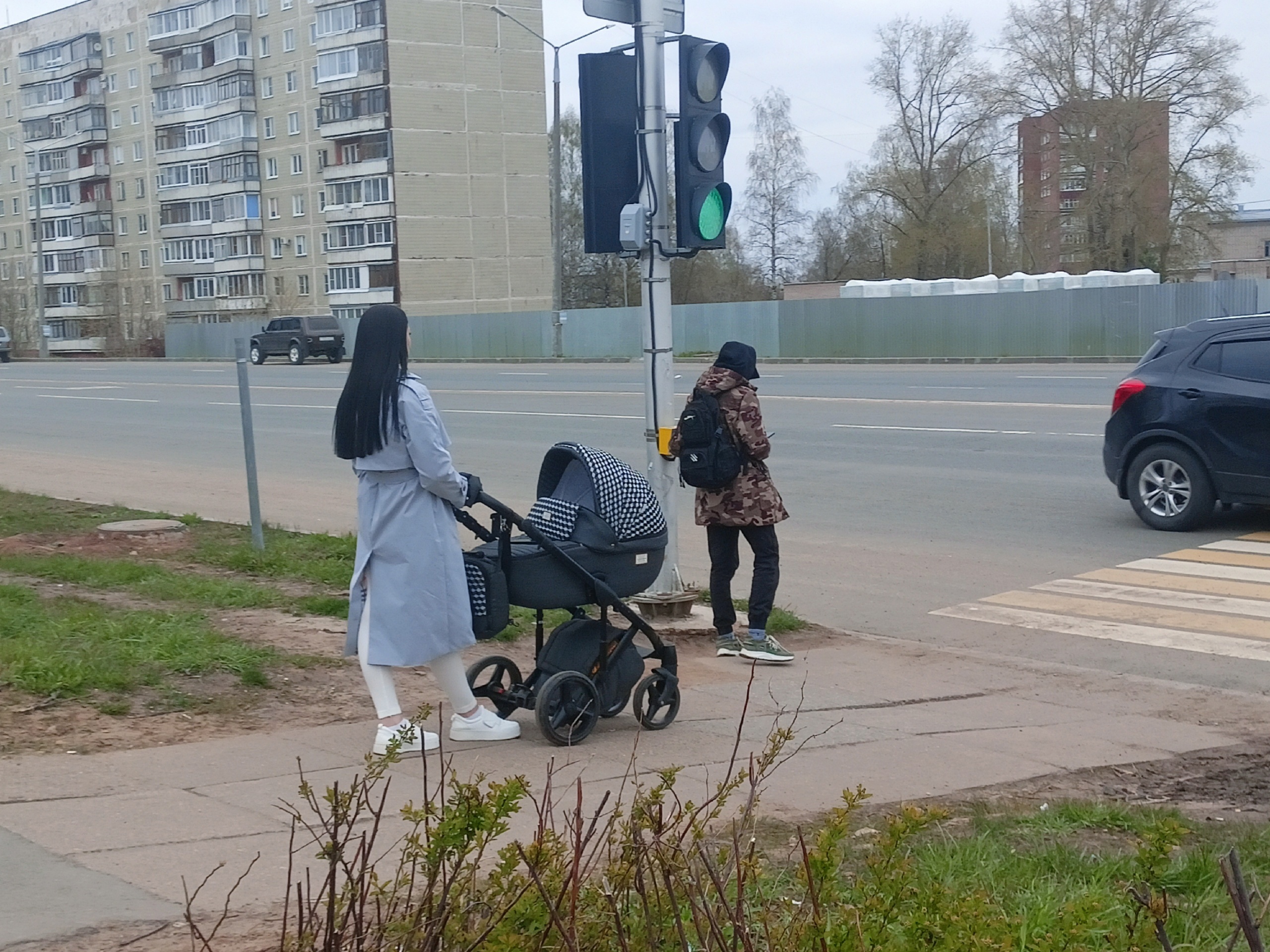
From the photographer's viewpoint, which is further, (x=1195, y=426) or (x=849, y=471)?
(x=849, y=471)

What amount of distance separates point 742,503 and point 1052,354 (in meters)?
34.3

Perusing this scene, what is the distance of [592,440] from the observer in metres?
19.4

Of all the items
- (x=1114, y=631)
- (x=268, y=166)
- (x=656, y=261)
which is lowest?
(x=1114, y=631)

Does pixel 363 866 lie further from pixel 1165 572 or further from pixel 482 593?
→ pixel 1165 572

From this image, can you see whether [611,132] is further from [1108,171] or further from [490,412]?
[1108,171]

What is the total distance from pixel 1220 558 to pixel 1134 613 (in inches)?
79.4

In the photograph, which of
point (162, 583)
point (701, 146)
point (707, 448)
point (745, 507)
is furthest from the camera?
point (162, 583)

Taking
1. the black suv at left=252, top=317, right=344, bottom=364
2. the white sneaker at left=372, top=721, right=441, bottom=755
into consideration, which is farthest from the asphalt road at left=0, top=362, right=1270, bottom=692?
the black suv at left=252, top=317, right=344, bottom=364

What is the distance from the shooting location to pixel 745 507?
7723 millimetres

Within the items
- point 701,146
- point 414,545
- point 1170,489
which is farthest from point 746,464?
point 1170,489

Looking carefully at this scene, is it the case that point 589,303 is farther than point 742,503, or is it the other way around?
point 589,303

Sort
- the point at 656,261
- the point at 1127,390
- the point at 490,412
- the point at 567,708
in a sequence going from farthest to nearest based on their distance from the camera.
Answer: the point at 490,412 → the point at 1127,390 → the point at 656,261 → the point at 567,708

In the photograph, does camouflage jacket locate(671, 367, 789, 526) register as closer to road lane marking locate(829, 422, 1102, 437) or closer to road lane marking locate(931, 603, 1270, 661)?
road lane marking locate(931, 603, 1270, 661)

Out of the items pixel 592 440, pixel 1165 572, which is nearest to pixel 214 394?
pixel 592 440
